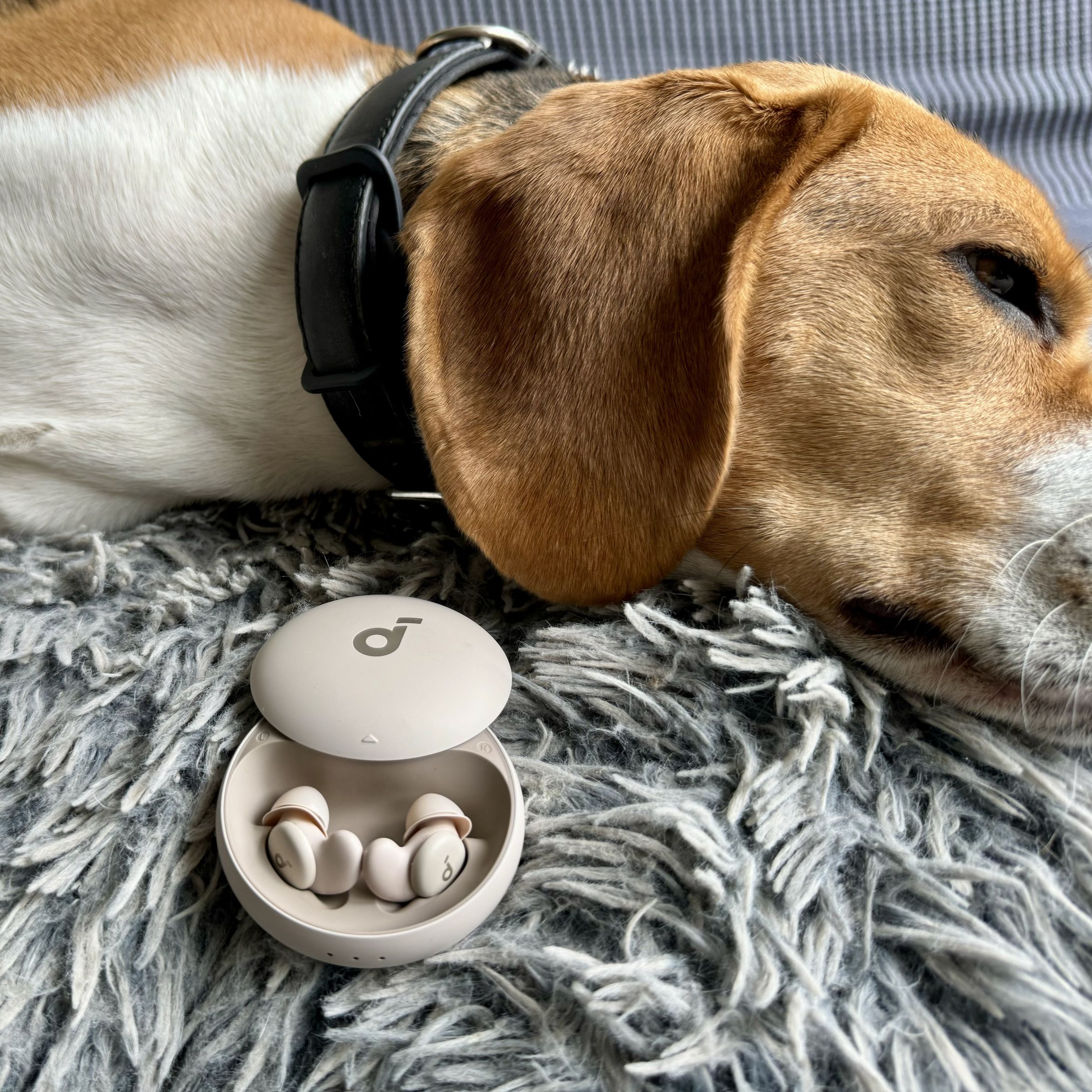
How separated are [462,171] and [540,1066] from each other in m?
0.83

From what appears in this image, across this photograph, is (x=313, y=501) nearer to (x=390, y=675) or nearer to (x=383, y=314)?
(x=383, y=314)

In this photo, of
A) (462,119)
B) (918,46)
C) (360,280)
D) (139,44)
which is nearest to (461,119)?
(462,119)

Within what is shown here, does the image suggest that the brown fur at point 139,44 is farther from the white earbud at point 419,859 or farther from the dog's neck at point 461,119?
the white earbud at point 419,859

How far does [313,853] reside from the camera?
0.69m

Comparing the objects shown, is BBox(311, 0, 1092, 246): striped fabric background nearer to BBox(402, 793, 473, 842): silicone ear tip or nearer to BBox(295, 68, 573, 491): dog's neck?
BBox(295, 68, 573, 491): dog's neck

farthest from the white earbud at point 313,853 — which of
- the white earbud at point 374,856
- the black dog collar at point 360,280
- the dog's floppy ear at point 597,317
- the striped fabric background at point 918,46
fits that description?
the striped fabric background at point 918,46

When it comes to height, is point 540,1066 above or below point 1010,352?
below

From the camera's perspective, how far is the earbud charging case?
0.68 meters

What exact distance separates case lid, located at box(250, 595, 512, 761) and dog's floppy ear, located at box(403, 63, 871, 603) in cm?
12

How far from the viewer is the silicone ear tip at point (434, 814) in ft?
2.34

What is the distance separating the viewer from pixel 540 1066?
0.63m

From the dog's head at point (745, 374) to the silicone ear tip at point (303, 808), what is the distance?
0.31m

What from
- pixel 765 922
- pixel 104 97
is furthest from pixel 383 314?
pixel 765 922

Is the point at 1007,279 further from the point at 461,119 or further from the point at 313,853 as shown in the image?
the point at 313,853
